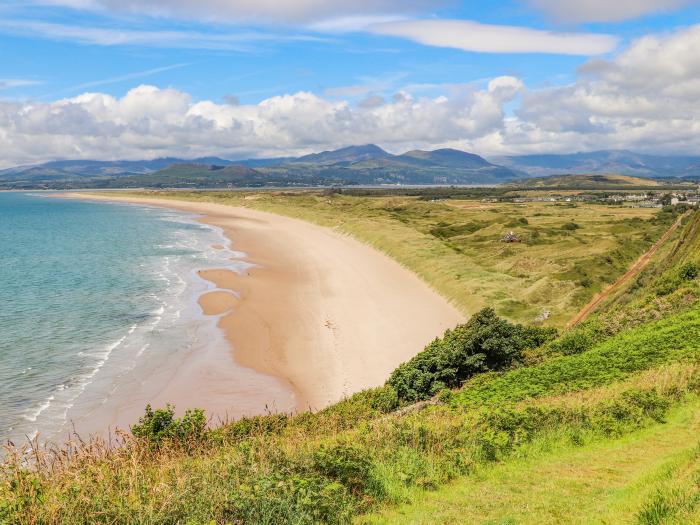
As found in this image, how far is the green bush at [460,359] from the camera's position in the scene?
20.9 m

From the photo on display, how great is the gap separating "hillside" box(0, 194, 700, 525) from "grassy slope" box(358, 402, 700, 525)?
39 millimetres

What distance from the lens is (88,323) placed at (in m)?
39.2

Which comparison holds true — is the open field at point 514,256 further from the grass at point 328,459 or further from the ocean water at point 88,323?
the grass at point 328,459

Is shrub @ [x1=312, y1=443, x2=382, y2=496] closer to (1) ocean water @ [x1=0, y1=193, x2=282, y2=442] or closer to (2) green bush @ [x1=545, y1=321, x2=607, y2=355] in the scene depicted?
(2) green bush @ [x1=545, y1=321, x2=607, y2=355]

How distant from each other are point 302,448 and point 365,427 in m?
2.11

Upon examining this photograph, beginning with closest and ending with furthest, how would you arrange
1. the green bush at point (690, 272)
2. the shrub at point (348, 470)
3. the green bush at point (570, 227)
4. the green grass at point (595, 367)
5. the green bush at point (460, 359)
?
the shrub at point (348, 470) → the green grass at point (595, 367) → the green bush at point (460, 359) → the green bush at point (690, 272) → the green bush at point (570, 227)

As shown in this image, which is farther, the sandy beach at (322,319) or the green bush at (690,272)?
the sandy beach at (322,319)

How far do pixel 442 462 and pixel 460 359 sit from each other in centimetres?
1162

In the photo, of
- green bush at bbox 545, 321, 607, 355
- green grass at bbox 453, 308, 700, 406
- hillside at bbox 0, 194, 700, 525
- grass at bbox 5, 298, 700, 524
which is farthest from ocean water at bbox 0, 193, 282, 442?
green bush at bbox 545, 321, 607, 355

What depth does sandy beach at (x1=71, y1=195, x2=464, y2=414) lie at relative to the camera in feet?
98.9

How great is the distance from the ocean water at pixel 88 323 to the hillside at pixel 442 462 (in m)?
13.4

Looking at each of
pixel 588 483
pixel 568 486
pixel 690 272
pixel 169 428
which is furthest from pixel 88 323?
pixel 690 272

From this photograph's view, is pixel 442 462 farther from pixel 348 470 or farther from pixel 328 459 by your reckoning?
pixel 328 459

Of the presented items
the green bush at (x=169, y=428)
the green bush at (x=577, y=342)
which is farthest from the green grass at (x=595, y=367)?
the green bush at (x=169, y=428)
